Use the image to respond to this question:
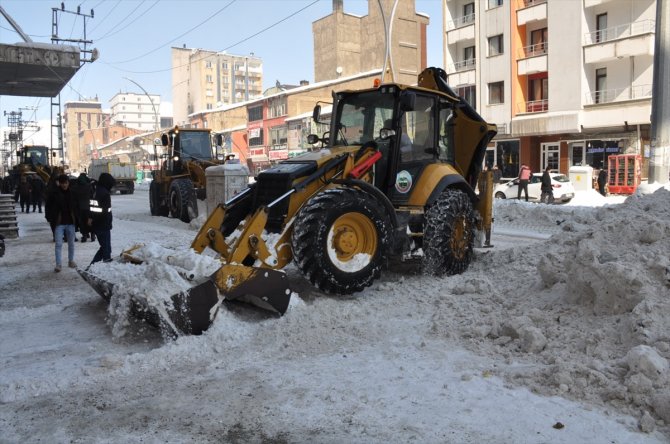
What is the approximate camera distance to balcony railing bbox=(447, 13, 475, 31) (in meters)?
38.2

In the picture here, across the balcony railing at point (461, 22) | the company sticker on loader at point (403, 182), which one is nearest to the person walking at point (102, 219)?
the company sticker on loader at point (403, 182)

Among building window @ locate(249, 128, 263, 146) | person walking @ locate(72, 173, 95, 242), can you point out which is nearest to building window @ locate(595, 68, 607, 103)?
person walking @ locate(72, 173, 95, 242)

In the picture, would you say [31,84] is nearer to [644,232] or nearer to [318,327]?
[318,327]

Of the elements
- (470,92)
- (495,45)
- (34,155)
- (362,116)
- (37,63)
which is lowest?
(362,116)

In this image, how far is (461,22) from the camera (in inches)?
1539

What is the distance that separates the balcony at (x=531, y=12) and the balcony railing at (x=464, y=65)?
14.3 ft

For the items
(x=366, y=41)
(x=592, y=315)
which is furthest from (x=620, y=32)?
(x=366, y=41)

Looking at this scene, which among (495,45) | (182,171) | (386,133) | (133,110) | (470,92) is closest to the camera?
(386,133)

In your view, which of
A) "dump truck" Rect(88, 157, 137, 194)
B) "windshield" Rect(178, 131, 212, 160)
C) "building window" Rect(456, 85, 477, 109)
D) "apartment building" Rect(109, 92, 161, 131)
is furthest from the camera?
"apartment building" Rect(109, 92, 161, 131)

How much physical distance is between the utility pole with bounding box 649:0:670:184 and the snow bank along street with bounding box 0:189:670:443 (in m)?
9.40

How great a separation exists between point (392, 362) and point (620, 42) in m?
29.8

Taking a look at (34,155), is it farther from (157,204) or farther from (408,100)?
(408,100)

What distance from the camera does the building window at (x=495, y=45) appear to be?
36.3m

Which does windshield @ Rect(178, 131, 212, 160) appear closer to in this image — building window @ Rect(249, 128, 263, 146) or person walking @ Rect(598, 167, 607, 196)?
person walking @ Rect(598, 167, 607, 196)
